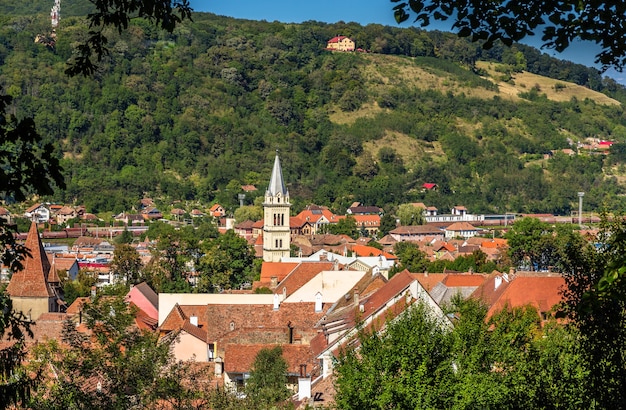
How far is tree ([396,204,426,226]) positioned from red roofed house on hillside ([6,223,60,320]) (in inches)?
3275

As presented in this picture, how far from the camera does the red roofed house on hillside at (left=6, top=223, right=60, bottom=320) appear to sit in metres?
53.1

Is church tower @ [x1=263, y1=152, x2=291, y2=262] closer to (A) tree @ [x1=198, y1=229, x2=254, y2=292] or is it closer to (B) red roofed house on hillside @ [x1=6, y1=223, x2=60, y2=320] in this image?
(A) tree @ [x1=198, y1=229, x2=254, y2=292]

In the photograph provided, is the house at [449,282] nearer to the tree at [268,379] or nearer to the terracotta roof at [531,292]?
the terracotta roof at [531,292]

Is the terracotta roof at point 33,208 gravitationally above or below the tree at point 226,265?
above

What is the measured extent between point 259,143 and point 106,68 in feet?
84.7

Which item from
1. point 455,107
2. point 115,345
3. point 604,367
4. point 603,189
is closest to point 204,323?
point 115,345

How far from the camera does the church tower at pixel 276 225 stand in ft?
263

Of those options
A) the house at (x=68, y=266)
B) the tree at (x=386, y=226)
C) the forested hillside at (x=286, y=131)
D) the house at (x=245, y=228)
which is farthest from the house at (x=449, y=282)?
the forested hillside at (x=286, y=131)

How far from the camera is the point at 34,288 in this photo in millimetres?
53594

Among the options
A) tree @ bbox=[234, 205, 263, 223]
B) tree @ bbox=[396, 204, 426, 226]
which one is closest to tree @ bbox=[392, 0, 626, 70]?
tree @ bbox=[234, 205, 263, 223]

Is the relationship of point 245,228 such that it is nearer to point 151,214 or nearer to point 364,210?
point 151,214

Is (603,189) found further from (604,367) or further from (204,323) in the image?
(604,367)

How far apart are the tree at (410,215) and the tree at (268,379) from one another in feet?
336

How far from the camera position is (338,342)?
30781 millimetres
